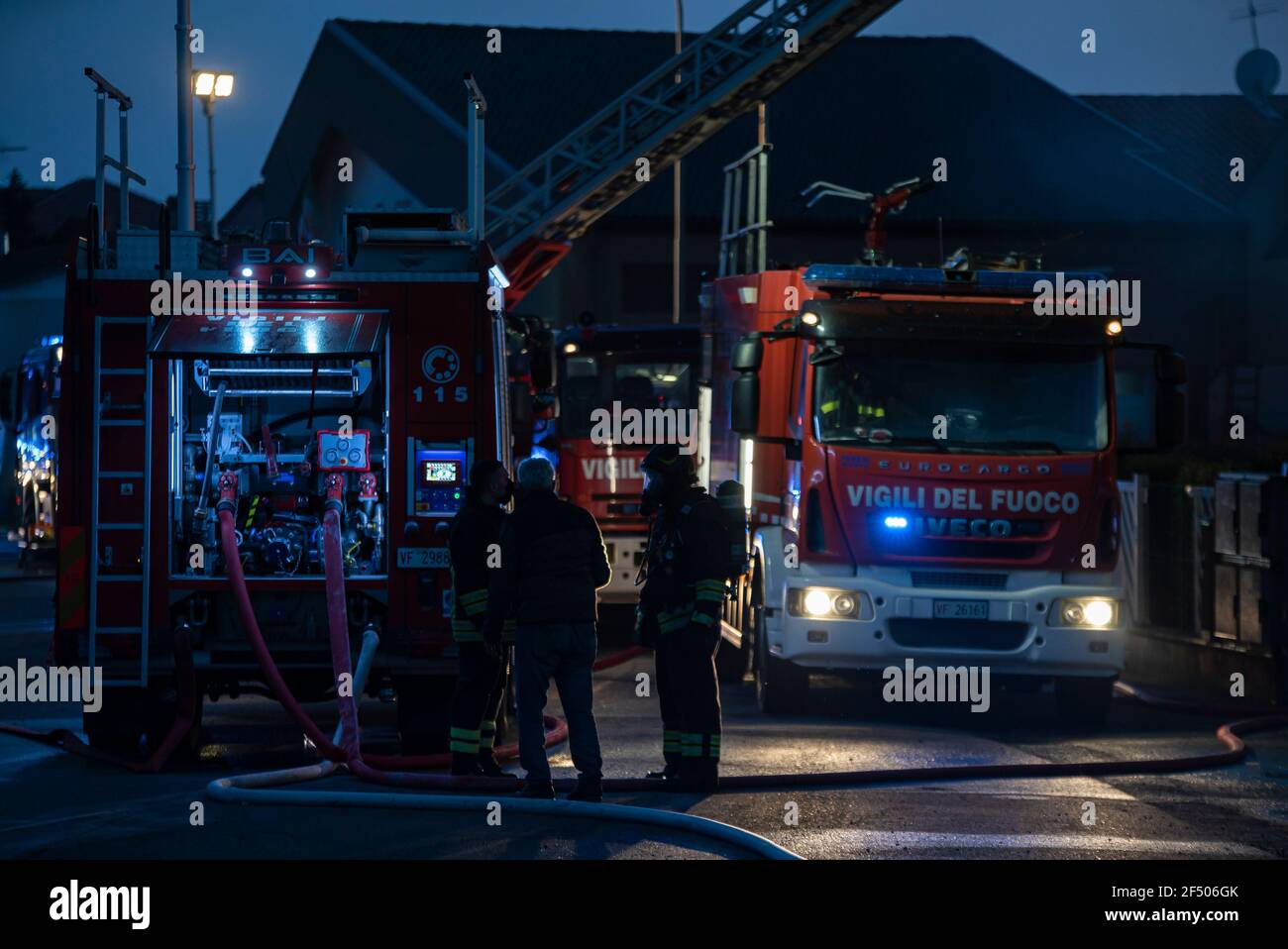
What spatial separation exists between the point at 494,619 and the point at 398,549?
1688mm

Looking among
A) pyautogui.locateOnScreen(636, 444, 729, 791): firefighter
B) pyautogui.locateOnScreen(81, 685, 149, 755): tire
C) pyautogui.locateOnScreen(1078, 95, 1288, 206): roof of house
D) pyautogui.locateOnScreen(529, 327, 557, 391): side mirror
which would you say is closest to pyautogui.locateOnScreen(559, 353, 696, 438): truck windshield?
pyautogui.locateOnScreen(529, 327, 557, 391): side mirror

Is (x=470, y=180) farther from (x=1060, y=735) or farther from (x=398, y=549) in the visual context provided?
(x=1060, y=735)

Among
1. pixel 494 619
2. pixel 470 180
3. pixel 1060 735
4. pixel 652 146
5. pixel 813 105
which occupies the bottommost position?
pixel 1060 735

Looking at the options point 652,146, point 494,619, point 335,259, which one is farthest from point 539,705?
point 652,146

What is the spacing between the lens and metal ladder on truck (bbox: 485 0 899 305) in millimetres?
22203

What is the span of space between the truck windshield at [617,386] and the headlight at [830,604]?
6.32 m

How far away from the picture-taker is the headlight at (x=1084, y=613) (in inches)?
530

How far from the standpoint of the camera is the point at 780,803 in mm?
10086

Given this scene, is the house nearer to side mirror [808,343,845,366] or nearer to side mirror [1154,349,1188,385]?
side mirror [808,343,845,366]

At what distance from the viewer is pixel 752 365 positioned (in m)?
13.5

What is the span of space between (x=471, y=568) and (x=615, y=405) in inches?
364

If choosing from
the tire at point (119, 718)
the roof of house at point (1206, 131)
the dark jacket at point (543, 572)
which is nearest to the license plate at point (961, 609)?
the dark jacket at point (543, 572)
